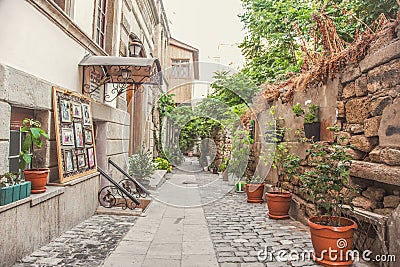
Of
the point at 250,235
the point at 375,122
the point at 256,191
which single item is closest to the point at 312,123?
the point at 375,122

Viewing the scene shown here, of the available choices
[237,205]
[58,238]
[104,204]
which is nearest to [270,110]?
[237,205]

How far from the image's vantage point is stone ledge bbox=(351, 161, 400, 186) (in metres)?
2.63

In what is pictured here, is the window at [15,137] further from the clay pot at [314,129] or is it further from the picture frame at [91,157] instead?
the clay pot at [314,129]

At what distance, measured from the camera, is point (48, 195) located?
3.28 metres

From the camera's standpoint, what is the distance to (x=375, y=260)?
289 cm

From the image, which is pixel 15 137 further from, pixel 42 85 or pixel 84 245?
pixel 84 245

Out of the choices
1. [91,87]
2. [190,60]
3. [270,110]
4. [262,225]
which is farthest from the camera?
[190,60]

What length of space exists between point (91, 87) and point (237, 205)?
135 inches

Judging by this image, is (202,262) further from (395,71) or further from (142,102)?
(142,102)

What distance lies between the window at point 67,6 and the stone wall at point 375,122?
11.8 ft

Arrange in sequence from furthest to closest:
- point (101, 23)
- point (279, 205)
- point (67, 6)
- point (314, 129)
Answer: point (101, 23)
point (279, 205)
point (314, 129)
point (67, 6)

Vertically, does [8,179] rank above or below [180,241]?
above

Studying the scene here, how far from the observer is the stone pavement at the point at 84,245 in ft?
9.45
